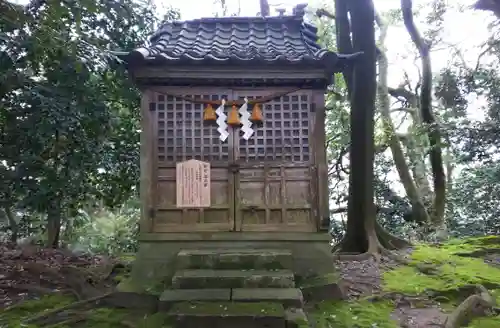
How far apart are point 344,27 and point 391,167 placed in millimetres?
6191

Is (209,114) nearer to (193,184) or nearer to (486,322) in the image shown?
(193,184)

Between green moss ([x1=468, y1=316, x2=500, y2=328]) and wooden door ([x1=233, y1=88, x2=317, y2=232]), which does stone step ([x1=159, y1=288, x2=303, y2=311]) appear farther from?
green moss ([x1=468, y1=316, x2=500, y2=328])

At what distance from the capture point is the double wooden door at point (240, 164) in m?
6.33

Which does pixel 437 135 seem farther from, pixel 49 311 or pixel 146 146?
pixel 49 311

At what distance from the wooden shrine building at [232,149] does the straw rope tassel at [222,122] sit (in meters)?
0.02

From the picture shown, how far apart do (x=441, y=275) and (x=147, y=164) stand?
4.92 metres

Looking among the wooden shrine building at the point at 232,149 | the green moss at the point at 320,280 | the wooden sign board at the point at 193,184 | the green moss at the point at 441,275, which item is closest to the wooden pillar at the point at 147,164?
the wooden shrine building at the point at 232,149

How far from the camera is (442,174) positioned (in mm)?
13641

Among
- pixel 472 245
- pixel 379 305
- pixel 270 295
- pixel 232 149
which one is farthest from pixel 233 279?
pixel 472 245

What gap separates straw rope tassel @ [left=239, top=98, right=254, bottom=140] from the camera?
6.37m

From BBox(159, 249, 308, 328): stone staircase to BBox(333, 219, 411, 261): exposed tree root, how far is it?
2.77m

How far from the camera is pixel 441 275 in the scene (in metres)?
7.12

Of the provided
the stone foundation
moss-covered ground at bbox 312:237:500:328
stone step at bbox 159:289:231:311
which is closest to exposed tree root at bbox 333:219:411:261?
moss-covered ground at bbox 312:237:500:328

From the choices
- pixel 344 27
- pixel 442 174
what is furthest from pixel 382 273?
pixel 442 174
